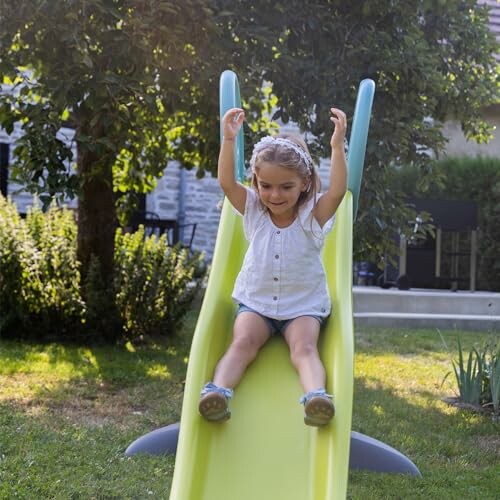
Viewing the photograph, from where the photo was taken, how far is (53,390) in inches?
187

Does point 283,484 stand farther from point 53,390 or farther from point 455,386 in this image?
point 455,386

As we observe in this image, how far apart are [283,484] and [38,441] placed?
5.22 ft

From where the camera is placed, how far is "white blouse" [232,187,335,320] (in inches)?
121

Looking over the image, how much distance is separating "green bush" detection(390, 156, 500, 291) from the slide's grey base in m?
7.59

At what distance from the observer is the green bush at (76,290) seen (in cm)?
621

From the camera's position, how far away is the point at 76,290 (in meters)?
6.24

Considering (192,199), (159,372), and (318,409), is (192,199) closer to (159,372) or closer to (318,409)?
(159,372)

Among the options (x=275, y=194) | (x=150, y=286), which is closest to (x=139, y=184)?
(x=150, y=286)

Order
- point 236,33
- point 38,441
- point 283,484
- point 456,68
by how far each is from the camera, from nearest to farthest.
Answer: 1. point 283,484
2. point 38,441
3. point 236,33
4. point 456,68

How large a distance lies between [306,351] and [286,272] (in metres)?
0.34

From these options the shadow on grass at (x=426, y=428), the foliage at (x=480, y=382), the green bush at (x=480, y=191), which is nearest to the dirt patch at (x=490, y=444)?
the shadow on grass at (x=426, y=428)

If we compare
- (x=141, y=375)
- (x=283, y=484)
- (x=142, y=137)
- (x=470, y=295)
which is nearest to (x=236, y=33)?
(x=142, y=137)

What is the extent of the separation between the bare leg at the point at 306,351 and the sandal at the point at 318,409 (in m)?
0.10

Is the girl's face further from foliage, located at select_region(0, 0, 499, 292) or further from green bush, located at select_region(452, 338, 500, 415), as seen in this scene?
green bush, located at select_region(452, 338, 500, 415)
